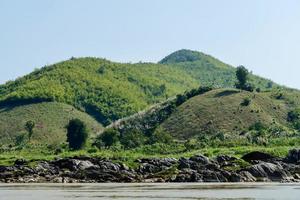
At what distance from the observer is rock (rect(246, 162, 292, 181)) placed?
105 meters

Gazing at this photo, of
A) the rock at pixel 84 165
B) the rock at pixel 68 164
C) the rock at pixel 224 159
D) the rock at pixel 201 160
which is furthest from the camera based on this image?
the rock at pixel 68 164

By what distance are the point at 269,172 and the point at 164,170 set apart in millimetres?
19599

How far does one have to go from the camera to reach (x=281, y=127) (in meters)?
197

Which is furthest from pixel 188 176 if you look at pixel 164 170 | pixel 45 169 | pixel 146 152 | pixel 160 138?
pixel 160 138

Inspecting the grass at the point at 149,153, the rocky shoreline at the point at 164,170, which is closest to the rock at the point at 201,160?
the rocky shoreline at the point at 164,170

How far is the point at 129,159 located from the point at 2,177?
1139 inches

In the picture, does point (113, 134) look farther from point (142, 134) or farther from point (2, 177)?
point (2, 177)

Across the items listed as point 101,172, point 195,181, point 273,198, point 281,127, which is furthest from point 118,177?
point 281,127

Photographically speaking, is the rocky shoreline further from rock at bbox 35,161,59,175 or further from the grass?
the grass

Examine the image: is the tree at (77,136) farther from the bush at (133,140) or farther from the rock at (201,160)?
the rock at (201,160)

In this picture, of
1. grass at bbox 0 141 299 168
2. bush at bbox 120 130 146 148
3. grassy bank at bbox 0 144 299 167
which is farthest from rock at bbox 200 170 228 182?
Answer: bush at bbox 120 130 146 148

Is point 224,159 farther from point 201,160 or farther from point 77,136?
point 77,136

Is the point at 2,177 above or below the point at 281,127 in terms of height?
below

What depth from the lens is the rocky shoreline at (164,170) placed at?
347ft
